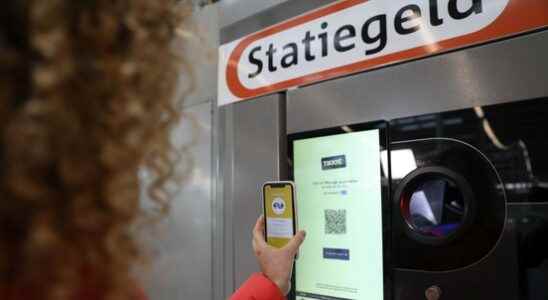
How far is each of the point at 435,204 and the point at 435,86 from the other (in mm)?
286

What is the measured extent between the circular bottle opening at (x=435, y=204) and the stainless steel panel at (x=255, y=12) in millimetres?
586

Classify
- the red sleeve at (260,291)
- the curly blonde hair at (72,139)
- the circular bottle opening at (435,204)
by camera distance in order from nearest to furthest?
1. the curly blonde hair at (72,139)
2. the red sleeve at (260,291)
3. the circular bottle opening at (435,204)

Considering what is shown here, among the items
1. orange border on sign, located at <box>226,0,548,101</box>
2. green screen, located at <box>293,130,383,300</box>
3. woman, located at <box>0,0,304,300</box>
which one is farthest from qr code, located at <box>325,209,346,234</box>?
woman, located at <box>0,0,304,300</box>

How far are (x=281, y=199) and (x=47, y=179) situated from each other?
0.94 m

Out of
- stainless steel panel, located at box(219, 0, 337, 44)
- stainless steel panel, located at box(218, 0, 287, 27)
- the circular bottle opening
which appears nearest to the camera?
the circular bottle opening

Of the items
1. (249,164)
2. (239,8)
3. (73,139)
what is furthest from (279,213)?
(73,139)

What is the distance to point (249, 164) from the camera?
166cm

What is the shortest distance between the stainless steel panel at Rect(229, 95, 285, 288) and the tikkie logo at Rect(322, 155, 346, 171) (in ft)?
0.59

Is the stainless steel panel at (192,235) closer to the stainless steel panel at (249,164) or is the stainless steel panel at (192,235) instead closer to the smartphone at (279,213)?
the stainless steel panel at (249,164)

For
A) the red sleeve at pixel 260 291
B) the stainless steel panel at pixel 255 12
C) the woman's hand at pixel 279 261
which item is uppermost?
the stainless steel panel at pixel 255 12

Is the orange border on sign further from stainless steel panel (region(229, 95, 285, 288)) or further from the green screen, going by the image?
the green screen

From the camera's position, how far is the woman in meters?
0.43

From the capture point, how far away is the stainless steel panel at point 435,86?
107 cm

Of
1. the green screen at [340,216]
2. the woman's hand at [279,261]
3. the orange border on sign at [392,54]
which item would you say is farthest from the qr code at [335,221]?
the orange border on sign at [392,54]
